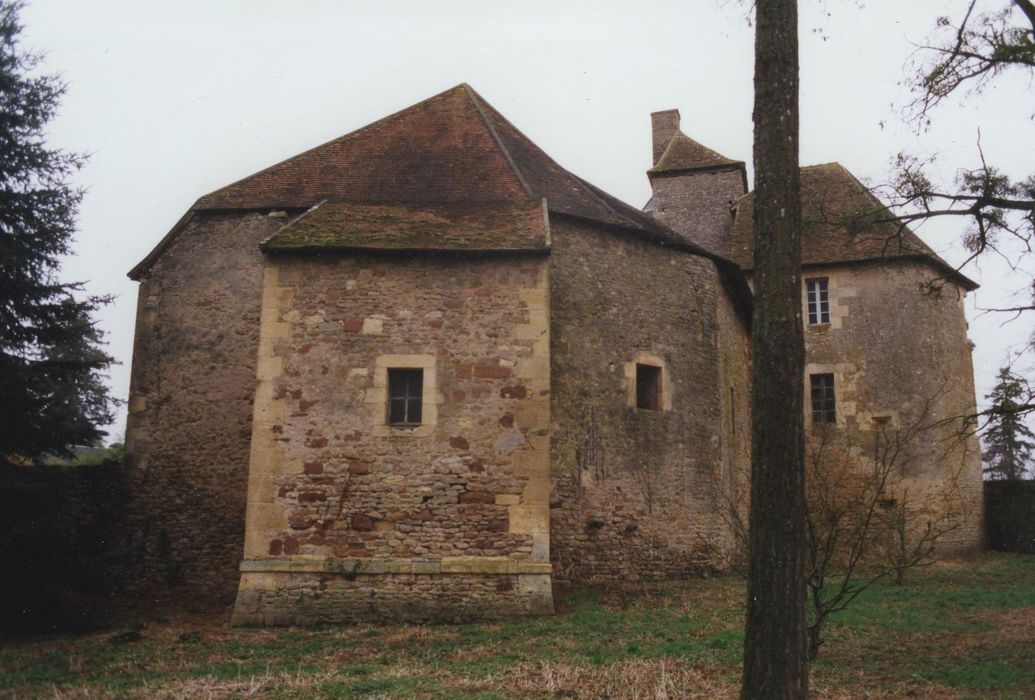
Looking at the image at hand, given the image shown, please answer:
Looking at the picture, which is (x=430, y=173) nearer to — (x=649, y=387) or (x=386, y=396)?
(x=386, y=396)

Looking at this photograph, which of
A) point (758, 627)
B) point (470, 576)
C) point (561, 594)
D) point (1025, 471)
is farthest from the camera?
point (1025, 471)

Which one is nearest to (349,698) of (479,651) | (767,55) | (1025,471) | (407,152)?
(479,651)

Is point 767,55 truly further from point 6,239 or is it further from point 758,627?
point 6,239

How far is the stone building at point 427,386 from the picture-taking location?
11.1 metres

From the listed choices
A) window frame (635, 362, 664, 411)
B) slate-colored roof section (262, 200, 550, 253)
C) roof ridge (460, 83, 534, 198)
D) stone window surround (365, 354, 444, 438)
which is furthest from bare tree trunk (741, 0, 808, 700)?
window frame (635, 362, 664, 411)

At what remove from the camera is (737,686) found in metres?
7.20

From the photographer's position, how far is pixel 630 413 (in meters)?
13.7

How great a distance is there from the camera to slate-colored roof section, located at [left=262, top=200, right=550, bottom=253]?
38.8ft

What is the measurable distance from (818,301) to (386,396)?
12.5m

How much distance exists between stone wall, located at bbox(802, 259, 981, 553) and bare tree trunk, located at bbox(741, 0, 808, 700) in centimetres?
1363

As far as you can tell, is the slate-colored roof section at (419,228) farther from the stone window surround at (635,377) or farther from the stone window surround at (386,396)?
the stone window surround at (635,377)

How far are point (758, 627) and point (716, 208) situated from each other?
17838 millimetres

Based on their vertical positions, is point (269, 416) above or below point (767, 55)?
below

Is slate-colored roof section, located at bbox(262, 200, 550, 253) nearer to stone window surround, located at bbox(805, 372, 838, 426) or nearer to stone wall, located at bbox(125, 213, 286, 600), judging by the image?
stone wall, located at bbox(125, 213, 286, 600)
